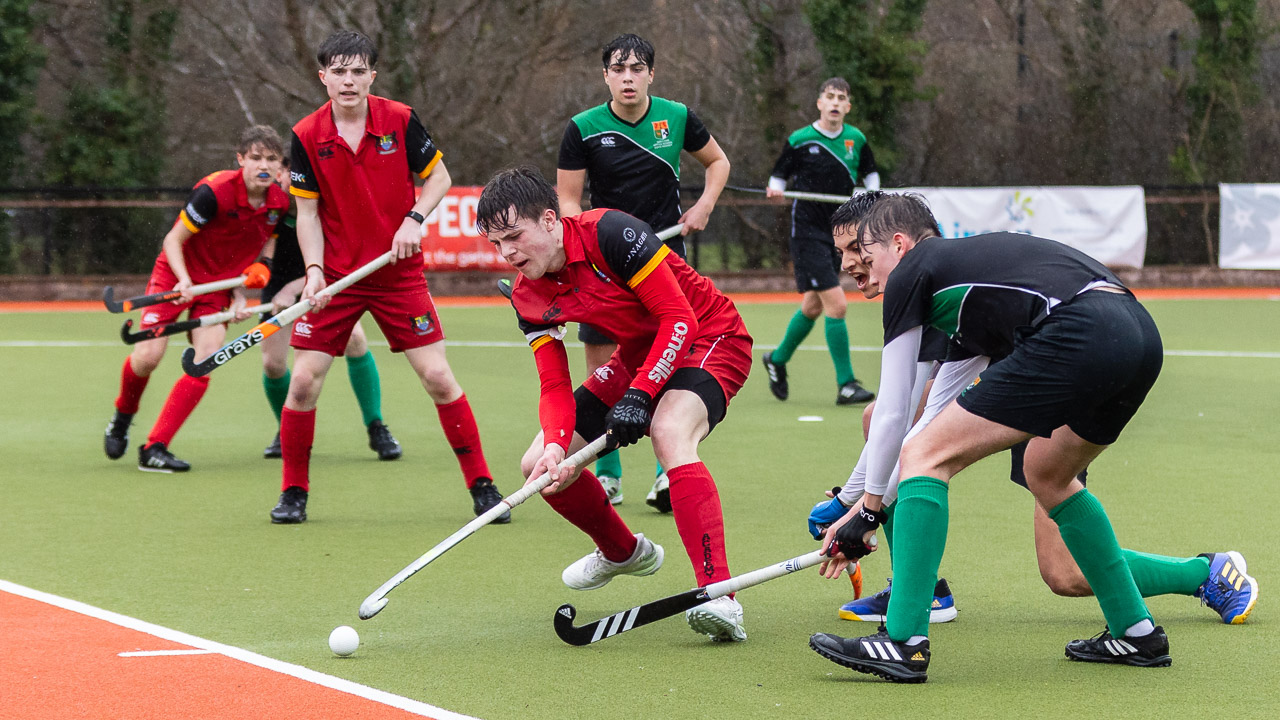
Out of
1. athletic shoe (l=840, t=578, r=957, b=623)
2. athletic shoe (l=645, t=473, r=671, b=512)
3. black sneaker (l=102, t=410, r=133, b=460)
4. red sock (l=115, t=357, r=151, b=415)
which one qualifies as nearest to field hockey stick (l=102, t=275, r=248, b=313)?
red sock (l=115, t=357, r=151, b=415)

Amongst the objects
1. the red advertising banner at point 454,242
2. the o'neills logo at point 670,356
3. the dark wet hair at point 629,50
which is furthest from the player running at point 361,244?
the red advertising banner at point 454,242

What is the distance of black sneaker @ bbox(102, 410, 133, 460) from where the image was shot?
671 centimetres

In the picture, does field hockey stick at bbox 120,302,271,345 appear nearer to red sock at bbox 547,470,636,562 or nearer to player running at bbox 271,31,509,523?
player running at bbox 271,31,509,523

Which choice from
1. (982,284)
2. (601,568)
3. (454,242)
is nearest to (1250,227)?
(454,242)

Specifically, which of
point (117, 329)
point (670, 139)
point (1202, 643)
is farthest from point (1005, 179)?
point (1202, 643)

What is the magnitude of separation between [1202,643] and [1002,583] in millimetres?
779

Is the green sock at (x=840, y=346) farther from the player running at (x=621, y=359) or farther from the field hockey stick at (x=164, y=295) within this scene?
the player running at (x=621, y=359)

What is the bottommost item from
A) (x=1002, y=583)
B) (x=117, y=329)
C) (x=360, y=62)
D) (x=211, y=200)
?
(x=117, y=329)

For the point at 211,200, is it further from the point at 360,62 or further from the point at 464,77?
the point at 464,77

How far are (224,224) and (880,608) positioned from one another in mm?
3948

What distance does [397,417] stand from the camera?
8.27 m

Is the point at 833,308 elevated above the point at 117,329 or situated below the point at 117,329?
above

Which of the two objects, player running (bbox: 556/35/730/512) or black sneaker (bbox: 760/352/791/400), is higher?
player running (bbox: 556/35/730/512)

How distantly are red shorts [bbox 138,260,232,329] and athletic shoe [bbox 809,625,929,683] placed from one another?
4224mm
